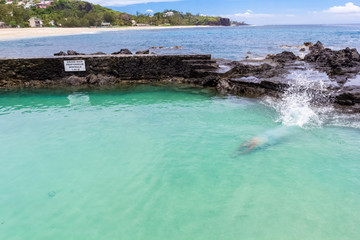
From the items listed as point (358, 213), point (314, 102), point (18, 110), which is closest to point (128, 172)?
point (358, 213)

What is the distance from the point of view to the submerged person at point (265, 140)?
19.4 feet

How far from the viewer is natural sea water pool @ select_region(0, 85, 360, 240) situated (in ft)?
12.5

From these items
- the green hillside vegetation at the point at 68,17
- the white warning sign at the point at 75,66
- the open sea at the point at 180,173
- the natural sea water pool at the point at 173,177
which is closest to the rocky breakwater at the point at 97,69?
the white warning sign at the point at 75,66

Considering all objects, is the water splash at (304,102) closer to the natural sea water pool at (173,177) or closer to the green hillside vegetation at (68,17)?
the natural sea water pool at (173,177)

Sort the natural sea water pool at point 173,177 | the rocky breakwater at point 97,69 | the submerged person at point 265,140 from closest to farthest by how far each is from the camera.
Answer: the natural sea water pool at point 173,177
the submerged person at point 265,140
the rocky breakwater at point 97,69

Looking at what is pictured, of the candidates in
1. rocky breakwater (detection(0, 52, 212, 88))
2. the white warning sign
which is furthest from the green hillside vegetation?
the white warning sign

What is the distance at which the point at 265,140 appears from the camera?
20.8ft

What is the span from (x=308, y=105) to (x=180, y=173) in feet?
19.3

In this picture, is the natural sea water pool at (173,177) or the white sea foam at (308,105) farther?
the white sea foam at (308,105)

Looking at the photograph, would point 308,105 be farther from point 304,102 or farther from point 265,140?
point 265,140

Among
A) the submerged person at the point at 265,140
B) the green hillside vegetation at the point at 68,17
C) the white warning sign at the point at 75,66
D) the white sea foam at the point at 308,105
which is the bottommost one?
the submerged person at the point at 265,140

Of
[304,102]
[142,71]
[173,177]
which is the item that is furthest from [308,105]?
[142,71]

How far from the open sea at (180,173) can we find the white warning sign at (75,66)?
12.6 feet

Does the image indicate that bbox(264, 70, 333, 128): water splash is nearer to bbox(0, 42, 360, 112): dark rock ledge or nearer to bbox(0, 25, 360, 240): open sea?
bbox(0, 25, 360, 240): open sea
